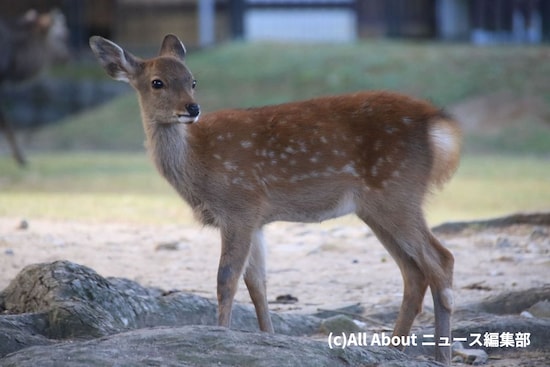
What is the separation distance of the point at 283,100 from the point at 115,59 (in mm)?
14014

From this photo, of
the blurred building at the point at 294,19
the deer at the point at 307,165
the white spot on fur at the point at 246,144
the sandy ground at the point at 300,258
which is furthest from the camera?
the blurred building at the point at 294,19

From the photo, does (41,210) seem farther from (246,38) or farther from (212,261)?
(246,38)

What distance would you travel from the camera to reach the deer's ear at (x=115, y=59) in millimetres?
6688

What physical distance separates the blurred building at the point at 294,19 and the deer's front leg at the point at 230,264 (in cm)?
2018

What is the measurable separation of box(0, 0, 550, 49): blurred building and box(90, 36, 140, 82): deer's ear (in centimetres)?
1950

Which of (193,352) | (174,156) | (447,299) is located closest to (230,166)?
(174,156)

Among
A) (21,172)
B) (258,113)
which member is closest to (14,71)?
(21,172)

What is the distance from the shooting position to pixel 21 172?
1584 centimetres

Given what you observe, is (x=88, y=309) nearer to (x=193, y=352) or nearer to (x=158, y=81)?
(x=193, y=352)

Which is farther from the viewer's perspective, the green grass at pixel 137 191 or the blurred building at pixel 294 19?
the blurred building at pixel 294 19

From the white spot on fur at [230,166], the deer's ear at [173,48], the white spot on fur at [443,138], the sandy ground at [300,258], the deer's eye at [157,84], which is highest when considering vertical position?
the deer's ear at [173,48]

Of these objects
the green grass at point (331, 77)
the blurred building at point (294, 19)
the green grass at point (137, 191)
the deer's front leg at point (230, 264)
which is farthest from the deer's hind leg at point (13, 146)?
the deer's front leg at point (230, 264)

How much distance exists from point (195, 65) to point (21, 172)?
807 centimetres

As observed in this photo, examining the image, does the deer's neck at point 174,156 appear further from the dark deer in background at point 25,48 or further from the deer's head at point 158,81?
the dark deer in background at point 25,48
